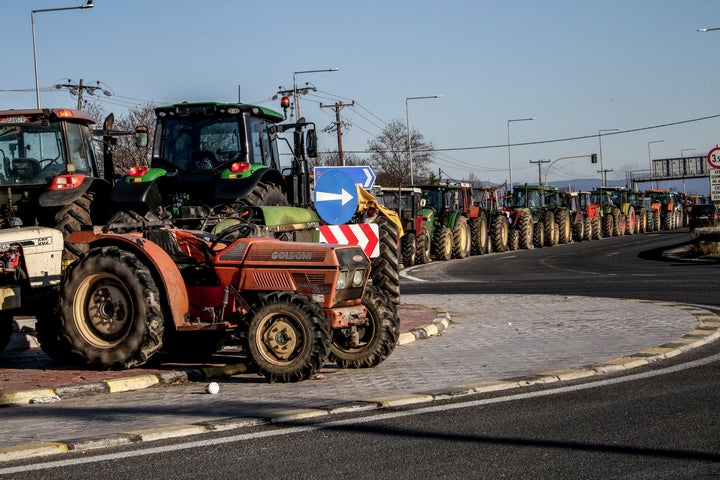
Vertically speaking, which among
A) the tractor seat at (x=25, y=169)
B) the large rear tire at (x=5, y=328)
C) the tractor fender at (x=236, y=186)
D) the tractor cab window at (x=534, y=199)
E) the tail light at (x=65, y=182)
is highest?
the tractor seat at (x=25, y=169)

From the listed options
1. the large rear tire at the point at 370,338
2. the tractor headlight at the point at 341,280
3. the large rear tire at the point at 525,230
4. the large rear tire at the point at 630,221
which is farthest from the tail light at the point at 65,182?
the large rear tire at the point at 630,221

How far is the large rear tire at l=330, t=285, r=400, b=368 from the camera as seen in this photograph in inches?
432

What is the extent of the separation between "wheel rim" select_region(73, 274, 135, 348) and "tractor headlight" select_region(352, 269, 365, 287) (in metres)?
Answer: 2.29

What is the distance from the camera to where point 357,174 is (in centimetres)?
1515

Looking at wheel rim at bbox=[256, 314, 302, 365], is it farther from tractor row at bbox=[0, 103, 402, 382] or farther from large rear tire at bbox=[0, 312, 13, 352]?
large rear tire at bbox=[0, 312, 13, 352]

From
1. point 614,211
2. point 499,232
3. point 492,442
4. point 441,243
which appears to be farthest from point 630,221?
point 492,442

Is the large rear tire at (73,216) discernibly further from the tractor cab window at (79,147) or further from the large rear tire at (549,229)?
the large rear tire at (549,229)

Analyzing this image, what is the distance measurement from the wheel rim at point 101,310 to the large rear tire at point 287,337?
1.58 meters

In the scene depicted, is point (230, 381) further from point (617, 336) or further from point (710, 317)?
point (710, 317)

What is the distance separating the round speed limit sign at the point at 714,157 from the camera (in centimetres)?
3003

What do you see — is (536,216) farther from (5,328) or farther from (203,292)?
(203,292)

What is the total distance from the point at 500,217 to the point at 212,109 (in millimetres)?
28660

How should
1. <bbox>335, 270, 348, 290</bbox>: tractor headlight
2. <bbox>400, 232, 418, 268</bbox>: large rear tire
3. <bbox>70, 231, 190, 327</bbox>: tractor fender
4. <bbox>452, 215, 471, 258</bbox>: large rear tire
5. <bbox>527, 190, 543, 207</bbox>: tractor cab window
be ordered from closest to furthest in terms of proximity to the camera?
<bbox>335, 270, 348, 290</bbox>: tractor headlight, <bbox>70, 231, 190, 327</bbox>: tractor fender, <bbox>400, 232, 418, 268</bbox>: large rear tire, <bbox>452, 215, 471, 258</bbox>: large rear tire, <bbox>527, 190, 543, 207</bbox>: tractor cab window

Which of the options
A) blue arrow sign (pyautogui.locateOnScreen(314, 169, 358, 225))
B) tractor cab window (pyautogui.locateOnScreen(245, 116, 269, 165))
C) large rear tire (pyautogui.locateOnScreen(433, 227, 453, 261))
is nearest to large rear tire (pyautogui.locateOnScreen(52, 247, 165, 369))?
blue arrow sign (pyautogui.locateOnScreen(314, 169, 358, 225))
